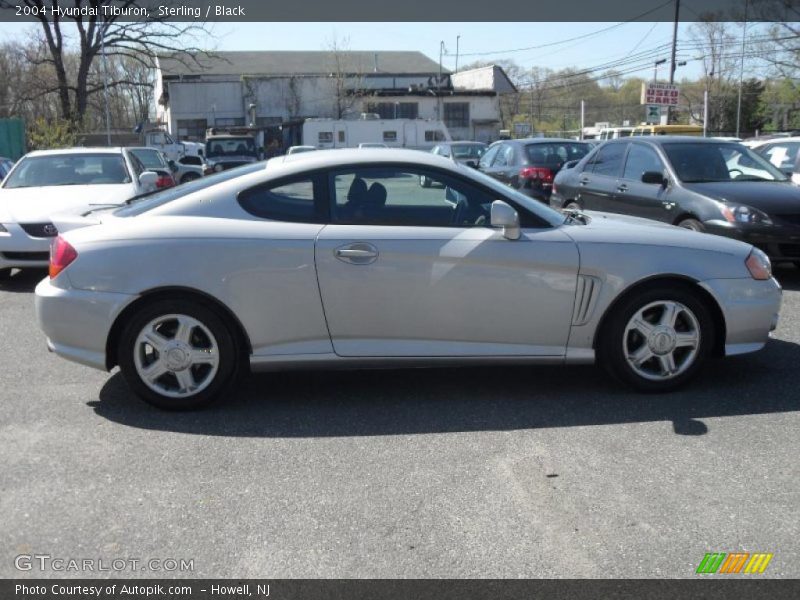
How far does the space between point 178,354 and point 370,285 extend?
119 centimetres

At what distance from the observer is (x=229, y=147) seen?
27531 millimetres

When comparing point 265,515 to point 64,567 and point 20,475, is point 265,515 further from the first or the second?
point 20,475

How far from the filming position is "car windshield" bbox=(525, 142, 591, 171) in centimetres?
1373

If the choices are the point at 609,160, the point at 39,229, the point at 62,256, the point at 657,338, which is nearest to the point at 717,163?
the point at 609,160

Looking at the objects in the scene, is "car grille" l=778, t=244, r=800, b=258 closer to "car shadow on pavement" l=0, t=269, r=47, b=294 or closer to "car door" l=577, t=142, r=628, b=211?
"car door" l=577, t=142, r=628, b=211

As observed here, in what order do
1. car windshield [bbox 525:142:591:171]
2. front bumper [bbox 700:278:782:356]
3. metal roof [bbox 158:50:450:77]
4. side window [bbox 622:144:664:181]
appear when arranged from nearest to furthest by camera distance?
front bumper [bbox 700:278:782:356] < side window [bbox 622:144:664:181] < car windshield [bbox 525:142:591:171] < metal roof [bbox 158:50:450:77]

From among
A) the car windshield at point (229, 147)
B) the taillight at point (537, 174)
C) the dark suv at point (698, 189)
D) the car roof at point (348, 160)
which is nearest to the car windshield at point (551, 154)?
the taillight at point (537, 174)

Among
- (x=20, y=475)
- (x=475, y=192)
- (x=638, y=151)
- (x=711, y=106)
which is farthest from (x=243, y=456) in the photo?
(x=711, y=106)

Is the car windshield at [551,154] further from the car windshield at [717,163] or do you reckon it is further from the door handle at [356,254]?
the door handle at [356,254]

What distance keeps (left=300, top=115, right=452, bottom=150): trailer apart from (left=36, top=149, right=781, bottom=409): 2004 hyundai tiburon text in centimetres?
3636

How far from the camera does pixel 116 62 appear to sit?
188 ft

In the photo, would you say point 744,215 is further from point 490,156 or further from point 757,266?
point 490,156

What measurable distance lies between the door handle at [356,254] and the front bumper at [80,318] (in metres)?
1.22

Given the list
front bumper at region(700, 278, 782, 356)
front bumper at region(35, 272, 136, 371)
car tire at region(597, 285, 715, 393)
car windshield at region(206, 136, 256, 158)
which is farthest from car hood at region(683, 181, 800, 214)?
car windshield at region(206, 136, 256, 158)
